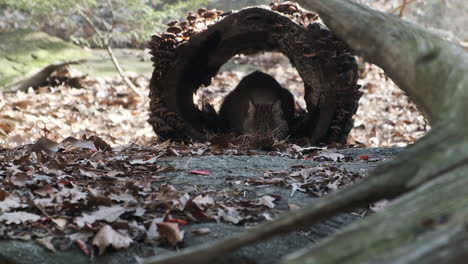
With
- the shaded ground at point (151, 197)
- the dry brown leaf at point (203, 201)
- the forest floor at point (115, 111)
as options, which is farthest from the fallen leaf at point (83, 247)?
the forest floor at point (115, 111)

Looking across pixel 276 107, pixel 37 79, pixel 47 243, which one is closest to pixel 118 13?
pixel 37 79

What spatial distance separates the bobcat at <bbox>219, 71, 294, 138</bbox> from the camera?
209 inches

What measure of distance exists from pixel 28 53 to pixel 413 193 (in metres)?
8.12

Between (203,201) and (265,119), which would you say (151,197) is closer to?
(203,201)

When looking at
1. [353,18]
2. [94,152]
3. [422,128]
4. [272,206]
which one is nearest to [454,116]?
[353,18]

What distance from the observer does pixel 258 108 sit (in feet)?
17.5

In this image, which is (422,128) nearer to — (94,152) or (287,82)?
(287,82)

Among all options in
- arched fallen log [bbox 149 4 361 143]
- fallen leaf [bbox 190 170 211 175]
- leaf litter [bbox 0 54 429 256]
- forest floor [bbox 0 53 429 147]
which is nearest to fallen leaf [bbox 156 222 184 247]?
leaf litter [bbox 0 54 429 256]

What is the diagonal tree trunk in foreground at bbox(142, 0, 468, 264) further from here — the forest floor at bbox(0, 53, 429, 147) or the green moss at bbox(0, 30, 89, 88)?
the green moss at bbox(0, 30, 89, 88)

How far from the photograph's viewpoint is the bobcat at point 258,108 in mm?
5297

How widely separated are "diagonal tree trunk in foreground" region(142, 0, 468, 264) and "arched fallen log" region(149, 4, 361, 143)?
8.37 feet

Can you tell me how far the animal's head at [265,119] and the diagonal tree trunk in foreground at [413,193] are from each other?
3066mm

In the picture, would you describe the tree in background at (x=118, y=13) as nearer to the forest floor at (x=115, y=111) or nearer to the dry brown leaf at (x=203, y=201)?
the forest floor at (x=115, y=111)

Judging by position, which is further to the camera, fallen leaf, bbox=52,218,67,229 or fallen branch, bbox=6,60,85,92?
fallen branch, bbox=6,60,85,92
